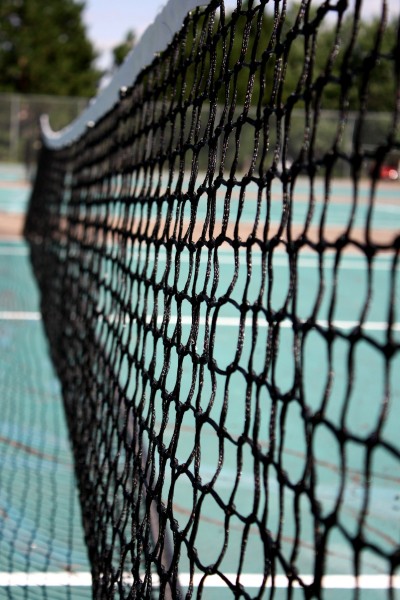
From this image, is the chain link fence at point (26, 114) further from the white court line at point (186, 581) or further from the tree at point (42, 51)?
the white court line at point (186, 581)

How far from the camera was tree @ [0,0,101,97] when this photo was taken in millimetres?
42438

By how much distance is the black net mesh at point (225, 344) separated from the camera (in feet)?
4.37

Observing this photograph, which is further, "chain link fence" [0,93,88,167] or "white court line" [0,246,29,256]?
"chain link fence" [0,93,88,167]

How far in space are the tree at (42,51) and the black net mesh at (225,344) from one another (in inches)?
1463

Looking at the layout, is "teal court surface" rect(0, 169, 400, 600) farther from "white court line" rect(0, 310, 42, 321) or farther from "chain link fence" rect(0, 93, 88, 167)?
"chain link fence" rect(0, 93, 88, 167)

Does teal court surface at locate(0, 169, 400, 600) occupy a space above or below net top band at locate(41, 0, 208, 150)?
below

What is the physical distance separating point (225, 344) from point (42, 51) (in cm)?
4063

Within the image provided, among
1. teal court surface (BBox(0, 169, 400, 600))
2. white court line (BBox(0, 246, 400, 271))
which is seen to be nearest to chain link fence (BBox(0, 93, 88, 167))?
white court line (BBox(0, 246, 400, 271))

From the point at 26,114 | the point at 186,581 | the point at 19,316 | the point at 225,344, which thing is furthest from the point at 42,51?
the point at 186,581

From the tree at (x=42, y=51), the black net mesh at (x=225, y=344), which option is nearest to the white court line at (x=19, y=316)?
the black net mesh at (x=225, y=344)

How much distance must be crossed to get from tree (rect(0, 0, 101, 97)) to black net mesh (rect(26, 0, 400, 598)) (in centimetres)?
3717

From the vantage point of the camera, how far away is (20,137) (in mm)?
28453

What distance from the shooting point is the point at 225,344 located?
5180 mm

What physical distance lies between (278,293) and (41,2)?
40.3 m
